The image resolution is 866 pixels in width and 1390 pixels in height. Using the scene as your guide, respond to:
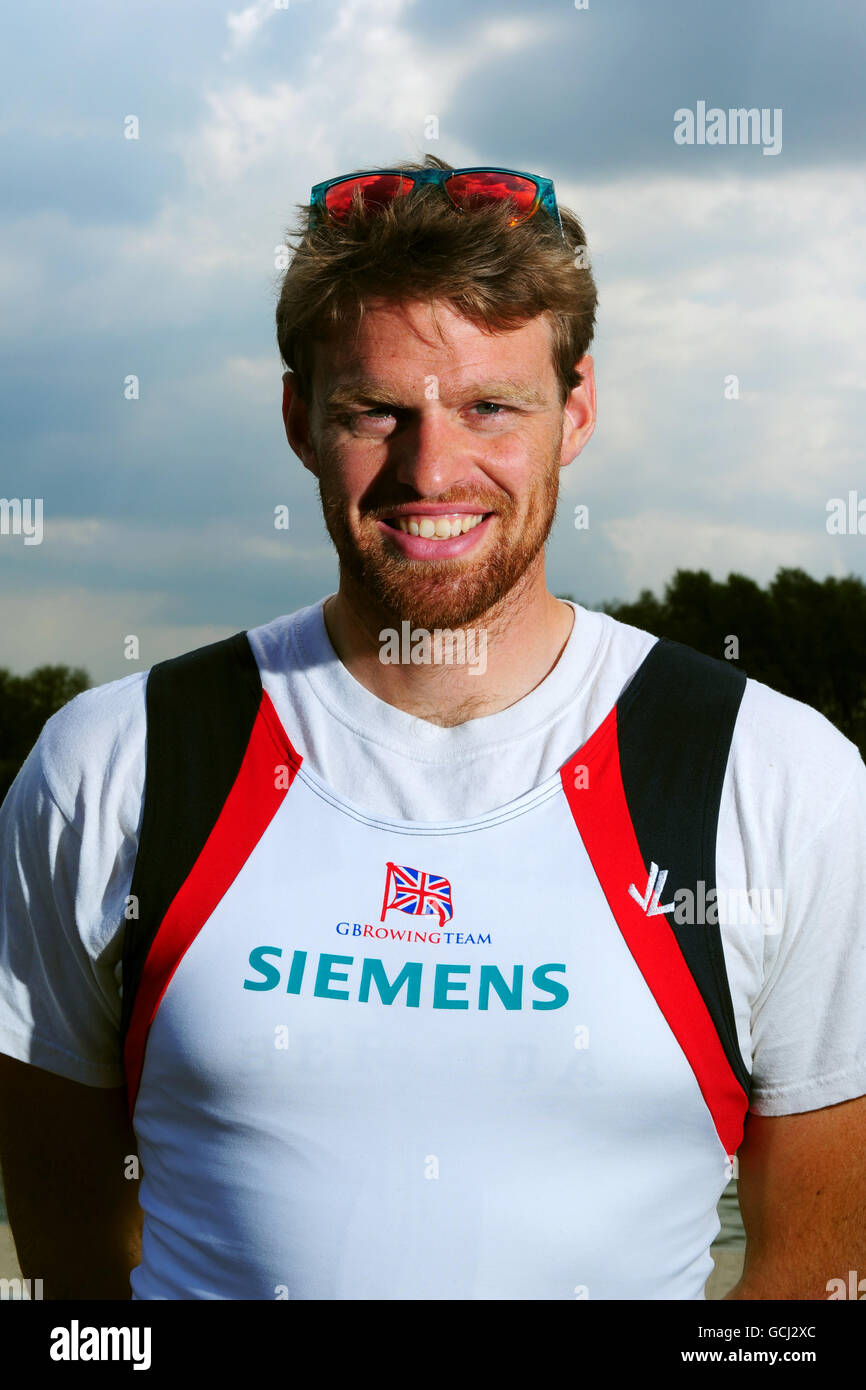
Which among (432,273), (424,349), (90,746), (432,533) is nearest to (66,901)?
(90,746)

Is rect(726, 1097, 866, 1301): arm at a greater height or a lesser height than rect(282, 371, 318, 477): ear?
lesser

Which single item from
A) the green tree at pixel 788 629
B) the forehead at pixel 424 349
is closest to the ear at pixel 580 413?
the forehead at pixel 424 349

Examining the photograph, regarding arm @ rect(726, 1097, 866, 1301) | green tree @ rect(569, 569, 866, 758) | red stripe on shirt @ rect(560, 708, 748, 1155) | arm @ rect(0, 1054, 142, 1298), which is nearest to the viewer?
red stripe on shirt @ rect(560, 708, 748, 1155)

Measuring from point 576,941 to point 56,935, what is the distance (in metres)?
1.26

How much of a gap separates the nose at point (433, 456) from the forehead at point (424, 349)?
10cm

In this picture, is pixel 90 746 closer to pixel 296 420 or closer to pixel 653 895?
pixel 296 420

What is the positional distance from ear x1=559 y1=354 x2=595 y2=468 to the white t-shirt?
460 millimetres

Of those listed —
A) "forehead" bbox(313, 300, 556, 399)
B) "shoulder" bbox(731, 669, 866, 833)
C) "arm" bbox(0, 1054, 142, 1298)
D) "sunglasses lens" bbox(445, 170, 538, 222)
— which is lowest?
"arm" bbox(0, 1054, 142, 1298)

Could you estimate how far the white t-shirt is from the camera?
2910mm

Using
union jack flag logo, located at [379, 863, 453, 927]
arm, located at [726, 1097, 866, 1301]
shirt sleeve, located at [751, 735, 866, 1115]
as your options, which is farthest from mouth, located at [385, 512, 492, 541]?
arm, located at [726, 1097, 866, 1301]

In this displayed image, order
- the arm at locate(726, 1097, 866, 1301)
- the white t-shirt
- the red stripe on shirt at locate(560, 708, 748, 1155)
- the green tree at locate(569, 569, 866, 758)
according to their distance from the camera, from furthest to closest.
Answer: the green tree at locate(569, 569, 866, 758) → the arm at locate(726, 1097, 866, 1301) → the red stripe on shirt at locate(560, 708, 748, 1155) → the white t-shirt

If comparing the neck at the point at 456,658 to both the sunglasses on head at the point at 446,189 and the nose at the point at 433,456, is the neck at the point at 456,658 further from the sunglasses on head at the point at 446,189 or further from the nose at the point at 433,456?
the sunglasses on head at the point at 446,189

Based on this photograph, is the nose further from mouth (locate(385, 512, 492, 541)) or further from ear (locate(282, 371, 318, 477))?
ear (locate(282, 371, 318, 477))
